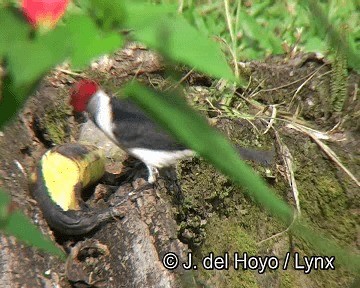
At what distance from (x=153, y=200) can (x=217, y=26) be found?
1.21m

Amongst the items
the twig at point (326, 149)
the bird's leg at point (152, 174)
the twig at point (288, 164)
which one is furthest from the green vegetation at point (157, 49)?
the twig at point (326, 149)

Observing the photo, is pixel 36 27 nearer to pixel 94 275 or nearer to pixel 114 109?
pixel 94 275

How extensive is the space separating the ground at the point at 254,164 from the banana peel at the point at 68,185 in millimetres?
38

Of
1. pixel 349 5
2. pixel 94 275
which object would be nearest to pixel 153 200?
pixel 94 275

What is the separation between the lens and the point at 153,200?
2.23 m

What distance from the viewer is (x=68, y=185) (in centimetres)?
229

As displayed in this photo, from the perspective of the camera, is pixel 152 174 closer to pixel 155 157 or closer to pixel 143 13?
pixel 155 157

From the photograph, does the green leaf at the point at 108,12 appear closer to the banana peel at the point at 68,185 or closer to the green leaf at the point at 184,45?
the green leaf at the point at 184,45

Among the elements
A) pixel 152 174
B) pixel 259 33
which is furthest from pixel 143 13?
pixel 259 33

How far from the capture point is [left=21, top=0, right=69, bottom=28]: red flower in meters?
0.27

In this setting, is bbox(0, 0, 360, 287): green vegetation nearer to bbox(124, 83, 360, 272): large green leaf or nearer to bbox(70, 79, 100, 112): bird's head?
bbox(124, 83, 360, 272): large green leaf

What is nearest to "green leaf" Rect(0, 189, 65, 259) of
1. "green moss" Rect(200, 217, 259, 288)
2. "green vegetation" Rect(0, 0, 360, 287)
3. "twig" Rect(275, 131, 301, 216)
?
"green vegetation" Rect(0, 0, 360, 287)

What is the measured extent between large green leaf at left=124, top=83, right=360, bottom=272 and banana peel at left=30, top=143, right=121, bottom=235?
5.80 feet

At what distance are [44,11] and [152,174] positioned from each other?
2.44 meters
